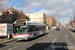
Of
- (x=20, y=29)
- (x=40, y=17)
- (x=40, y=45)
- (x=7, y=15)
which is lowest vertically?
(x=40, y=45)

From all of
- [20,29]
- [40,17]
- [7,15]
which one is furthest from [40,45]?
[40,17]

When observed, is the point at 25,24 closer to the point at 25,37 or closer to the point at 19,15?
Result: the point at 25,37

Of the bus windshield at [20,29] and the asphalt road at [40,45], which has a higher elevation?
the bus windshield at [20,29]

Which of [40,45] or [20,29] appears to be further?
[20,29]

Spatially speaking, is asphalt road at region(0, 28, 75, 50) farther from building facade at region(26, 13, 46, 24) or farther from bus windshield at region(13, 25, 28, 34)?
building facade at region(26, 13, 46, 24)

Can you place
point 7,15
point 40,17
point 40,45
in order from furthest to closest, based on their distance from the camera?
point 40,17, point 7,15, point 40,45

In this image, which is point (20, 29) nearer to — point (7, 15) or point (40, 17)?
point (7, 15)

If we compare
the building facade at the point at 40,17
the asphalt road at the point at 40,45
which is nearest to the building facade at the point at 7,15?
the asphalt road at the point at 40,45

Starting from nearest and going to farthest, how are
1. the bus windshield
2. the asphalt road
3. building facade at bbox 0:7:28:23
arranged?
the asphalt road → the bus windshield → building facade at bbox 0:7:28:23

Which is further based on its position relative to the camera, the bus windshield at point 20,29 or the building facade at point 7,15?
the building facade at point 7,15

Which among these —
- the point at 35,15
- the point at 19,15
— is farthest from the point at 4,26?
the point at 35,15

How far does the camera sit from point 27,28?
1207cm

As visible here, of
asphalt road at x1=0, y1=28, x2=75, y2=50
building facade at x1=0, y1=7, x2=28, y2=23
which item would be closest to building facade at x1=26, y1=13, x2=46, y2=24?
building facade at x1=0, y1=7, x2=28, y2=23

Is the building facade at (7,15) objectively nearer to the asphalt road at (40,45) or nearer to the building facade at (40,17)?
the asphalt road at (40,45)
